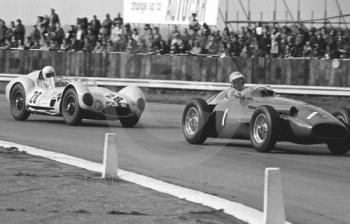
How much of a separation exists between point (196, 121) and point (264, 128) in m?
1.77

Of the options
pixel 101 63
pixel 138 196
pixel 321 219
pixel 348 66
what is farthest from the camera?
pixel 101 63

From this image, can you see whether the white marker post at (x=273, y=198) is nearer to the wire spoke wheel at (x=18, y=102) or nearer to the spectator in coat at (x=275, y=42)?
the wire spoke wheel at (x=18, y=102)

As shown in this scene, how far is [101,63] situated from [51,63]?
2.13 meters

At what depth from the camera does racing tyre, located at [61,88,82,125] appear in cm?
1658

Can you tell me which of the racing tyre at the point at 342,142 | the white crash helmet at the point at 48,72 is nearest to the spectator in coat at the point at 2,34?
the white crash helmet at the point at 48,72

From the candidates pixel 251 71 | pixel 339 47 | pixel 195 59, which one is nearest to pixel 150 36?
pixel 195 59

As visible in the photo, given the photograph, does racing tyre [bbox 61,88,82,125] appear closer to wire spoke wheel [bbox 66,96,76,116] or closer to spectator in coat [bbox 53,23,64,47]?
wire spoke wheel [bbox 66,96,76,116]

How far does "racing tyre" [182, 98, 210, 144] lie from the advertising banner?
46.5 feet

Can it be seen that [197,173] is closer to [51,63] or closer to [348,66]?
[348,66]

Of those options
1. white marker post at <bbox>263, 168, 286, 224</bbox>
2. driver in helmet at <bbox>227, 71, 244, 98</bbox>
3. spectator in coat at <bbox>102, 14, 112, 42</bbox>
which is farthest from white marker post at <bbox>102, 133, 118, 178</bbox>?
spectator in coat at <bbox>102, 14, 112, 42</bbox>

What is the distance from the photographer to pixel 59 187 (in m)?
8.24

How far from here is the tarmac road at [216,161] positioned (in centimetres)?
829

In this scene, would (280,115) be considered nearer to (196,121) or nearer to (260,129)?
(260,129)

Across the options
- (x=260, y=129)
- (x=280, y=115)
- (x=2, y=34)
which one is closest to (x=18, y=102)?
(x=260, y=129)
